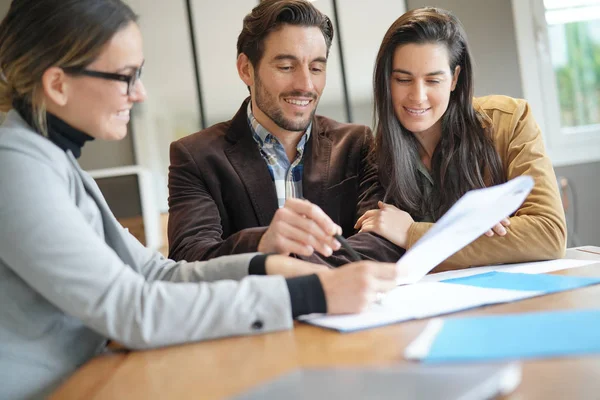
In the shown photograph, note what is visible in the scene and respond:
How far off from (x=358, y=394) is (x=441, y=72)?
134cm

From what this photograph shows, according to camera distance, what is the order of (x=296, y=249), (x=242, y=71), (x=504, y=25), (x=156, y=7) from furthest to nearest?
(x=156, y=7)
(x=504, y=25)
(x=242, y=71)
(x=296, y=249)

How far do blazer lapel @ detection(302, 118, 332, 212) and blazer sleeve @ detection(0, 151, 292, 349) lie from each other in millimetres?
941

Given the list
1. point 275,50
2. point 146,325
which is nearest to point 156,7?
point 275,50

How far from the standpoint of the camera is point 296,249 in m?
1.21

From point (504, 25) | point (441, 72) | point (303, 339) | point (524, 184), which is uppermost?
point (504, 25)

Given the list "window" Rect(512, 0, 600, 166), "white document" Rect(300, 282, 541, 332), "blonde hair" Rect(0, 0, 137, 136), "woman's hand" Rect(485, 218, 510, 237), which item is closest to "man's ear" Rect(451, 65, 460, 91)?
"woman's hand" Rect(485, 218, 510, 237)

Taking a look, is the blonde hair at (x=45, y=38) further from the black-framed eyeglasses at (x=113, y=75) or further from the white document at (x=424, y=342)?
the white document at (x=424, y=342)

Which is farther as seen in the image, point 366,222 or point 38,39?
point 366,222

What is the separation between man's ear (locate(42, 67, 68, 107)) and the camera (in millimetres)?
1068

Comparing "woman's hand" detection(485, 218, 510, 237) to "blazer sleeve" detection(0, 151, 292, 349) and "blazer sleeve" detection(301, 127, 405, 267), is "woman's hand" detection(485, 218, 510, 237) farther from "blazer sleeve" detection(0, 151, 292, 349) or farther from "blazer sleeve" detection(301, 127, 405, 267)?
"blazer sleeve" detection(0, 151, 292, 349)

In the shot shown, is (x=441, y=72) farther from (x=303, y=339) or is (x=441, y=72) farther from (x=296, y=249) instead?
(x=303, y=339)

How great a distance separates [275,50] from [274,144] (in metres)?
0.29

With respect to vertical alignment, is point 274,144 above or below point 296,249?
above

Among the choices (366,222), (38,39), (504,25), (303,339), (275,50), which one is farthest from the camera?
(504,25)
